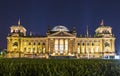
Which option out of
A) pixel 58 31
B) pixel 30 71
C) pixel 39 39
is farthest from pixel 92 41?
pixel 30 71

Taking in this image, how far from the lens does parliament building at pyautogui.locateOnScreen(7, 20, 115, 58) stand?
472 ft

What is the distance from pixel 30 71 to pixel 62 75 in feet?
10.6

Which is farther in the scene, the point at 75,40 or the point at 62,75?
the point at 75,40

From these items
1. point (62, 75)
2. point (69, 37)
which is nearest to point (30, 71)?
point (62, 75)

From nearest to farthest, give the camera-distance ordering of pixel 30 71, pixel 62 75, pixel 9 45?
pixel 62 75, pixel 30 71, pixel 9 45

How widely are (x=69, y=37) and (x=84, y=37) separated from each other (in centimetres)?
924

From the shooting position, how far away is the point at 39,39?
148 m

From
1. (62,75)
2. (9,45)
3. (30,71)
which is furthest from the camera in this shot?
(9,45)

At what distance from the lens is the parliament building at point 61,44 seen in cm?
14400

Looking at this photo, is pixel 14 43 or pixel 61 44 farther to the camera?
pixel 61 44

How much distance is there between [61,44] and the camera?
146750mm

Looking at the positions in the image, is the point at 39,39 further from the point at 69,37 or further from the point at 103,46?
the point at 103,46

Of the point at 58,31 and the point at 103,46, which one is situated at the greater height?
the point at 58,31

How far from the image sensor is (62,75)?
12312 mm
